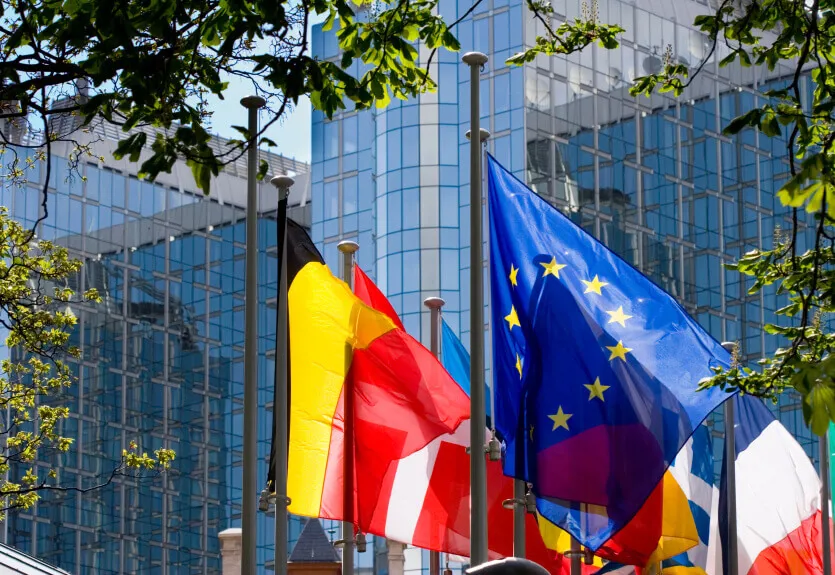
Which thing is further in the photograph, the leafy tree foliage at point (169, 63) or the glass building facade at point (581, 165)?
the glass building facade at point (581, 165)

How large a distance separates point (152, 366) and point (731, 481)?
6593 centimetres

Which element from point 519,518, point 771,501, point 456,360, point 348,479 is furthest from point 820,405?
point 771,501

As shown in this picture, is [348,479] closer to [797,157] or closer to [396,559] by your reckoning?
[797,157]

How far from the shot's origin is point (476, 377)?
20219mm

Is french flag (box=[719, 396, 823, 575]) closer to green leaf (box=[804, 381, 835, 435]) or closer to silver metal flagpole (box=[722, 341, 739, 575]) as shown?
silver metal flagpole (box=[722, 341, 739, 575])

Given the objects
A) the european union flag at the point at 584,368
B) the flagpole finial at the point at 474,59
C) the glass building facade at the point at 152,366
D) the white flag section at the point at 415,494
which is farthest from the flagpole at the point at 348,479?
the glass building facade at the point at 152,366

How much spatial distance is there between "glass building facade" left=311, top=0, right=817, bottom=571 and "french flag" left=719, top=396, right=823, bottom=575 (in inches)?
1337

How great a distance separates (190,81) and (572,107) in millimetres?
57912

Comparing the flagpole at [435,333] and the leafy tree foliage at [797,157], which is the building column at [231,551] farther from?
the leafy tree foliage at [797,157]

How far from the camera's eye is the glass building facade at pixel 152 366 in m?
85.9

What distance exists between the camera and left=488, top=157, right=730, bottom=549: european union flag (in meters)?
19.6

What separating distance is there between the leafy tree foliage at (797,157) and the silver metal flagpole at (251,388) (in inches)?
213

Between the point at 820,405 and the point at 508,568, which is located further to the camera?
the point at 820,405

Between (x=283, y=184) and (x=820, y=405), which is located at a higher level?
(x=283, y=184)
